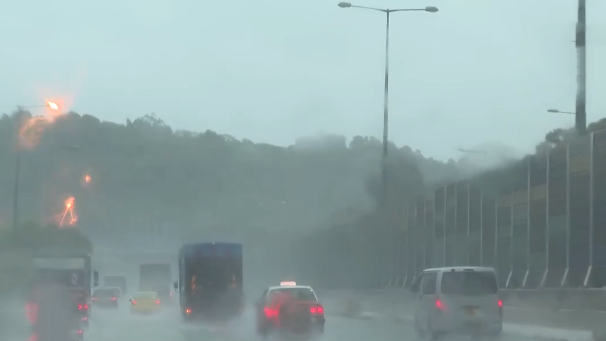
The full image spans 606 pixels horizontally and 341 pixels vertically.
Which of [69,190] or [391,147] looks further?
[69,190]

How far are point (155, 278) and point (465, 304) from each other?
5546 cm

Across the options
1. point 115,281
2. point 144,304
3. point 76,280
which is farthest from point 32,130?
point 115,281

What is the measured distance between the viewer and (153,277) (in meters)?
79.0

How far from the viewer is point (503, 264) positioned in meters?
37.0

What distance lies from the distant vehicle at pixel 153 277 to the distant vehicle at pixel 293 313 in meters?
51.4

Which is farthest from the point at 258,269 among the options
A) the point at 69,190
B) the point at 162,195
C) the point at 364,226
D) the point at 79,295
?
the point at 79,295

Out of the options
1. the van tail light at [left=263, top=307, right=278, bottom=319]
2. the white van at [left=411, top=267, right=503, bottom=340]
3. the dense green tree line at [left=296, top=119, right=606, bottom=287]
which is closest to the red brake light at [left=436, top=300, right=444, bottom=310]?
the white van at [left=411, top=267, right=503, bottom=340]

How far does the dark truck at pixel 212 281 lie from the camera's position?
4119 centimetres

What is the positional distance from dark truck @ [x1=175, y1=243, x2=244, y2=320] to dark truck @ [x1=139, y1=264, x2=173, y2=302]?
36.0m

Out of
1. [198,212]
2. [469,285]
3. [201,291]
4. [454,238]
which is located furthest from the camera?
[198,212]

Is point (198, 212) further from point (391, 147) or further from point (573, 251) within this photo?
point (573, 251)

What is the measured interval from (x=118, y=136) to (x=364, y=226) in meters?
56.3

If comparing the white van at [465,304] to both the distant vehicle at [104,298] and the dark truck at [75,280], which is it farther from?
the distant vehicle at [104,298]

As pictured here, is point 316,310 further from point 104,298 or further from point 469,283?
point 104,298
